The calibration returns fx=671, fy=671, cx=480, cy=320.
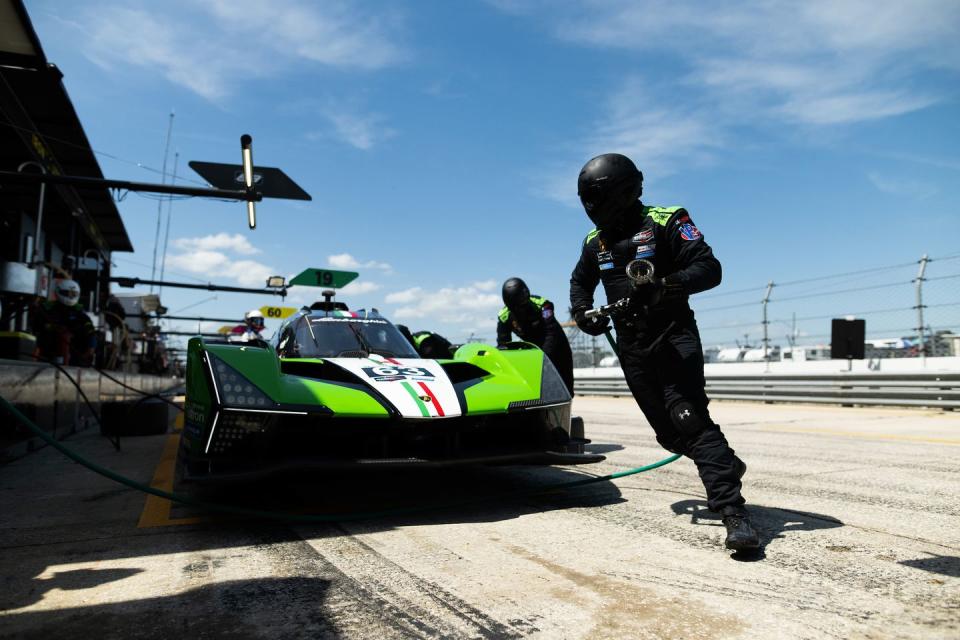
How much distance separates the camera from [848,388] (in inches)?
480

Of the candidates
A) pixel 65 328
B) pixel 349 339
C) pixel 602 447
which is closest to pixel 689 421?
pixel 349 339

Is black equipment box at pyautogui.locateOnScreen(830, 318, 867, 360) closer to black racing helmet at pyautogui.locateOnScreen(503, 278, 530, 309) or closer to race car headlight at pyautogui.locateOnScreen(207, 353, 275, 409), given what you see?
black racing helmet at pyautogui.locateOnScreen(503, 278, 530, 309)

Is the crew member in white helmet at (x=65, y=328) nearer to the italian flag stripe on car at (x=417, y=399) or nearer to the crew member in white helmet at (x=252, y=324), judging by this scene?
the crew member in white helmet at (x=252, y=324)

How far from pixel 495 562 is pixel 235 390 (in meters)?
1.53

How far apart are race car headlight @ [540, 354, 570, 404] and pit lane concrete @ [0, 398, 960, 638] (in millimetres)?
578

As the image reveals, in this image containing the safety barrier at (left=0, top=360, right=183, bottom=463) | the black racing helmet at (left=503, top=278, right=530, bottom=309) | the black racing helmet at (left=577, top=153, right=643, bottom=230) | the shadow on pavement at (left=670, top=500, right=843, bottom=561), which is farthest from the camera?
the black racing helmet at (left=503, top=278, right=530, bottom=309)

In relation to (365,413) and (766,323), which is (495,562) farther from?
(766,323)

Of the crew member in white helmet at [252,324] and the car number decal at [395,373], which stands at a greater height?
the crew member in white helmet at [252,324]

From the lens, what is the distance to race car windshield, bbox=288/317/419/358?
4.67 m

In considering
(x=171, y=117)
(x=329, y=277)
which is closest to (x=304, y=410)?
(x=329, y=277)

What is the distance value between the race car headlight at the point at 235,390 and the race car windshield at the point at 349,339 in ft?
4.05

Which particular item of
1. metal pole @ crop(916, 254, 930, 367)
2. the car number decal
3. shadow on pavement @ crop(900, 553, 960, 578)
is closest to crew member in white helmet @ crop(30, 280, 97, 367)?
the car number decal

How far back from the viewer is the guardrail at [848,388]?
10.8m

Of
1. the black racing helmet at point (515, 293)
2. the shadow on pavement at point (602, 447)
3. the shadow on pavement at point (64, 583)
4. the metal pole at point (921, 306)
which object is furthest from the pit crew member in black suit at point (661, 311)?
the metal pole at point (921, 306)
